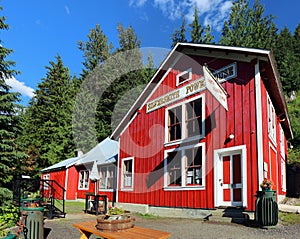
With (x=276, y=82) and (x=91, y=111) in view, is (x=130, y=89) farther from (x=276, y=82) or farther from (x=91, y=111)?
(x=276, y=82)

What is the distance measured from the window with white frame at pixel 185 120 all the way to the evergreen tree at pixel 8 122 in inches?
263

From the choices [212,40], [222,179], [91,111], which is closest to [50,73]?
[91,111]

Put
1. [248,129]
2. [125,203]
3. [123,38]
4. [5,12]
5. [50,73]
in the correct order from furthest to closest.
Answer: [50,73] < [123,38] < [125,203] < [5,12] < [248,129]

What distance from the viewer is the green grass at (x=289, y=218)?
7.86 meters

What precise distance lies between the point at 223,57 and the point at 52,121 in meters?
29.0

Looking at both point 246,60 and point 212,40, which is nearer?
point 246,60

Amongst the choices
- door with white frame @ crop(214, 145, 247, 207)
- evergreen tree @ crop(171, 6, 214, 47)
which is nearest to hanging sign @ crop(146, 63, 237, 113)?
door with white frame @ crop(214, 145, 247, 207)

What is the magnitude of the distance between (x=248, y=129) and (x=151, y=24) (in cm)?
2987

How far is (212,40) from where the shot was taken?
29031 mm

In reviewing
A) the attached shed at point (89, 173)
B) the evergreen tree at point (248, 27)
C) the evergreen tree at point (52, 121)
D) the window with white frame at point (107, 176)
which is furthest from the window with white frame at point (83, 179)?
the evergreen tree at point (248, 27)

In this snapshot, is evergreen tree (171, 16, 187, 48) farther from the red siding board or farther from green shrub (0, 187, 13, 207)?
green shrub (0, 187, 13, 207)

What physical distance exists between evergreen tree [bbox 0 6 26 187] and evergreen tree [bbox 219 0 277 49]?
913 inches

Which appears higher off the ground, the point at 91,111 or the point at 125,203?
the point at 91,111

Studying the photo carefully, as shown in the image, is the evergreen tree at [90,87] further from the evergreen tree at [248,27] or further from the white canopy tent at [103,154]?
the evergreen tree at [248,27]
